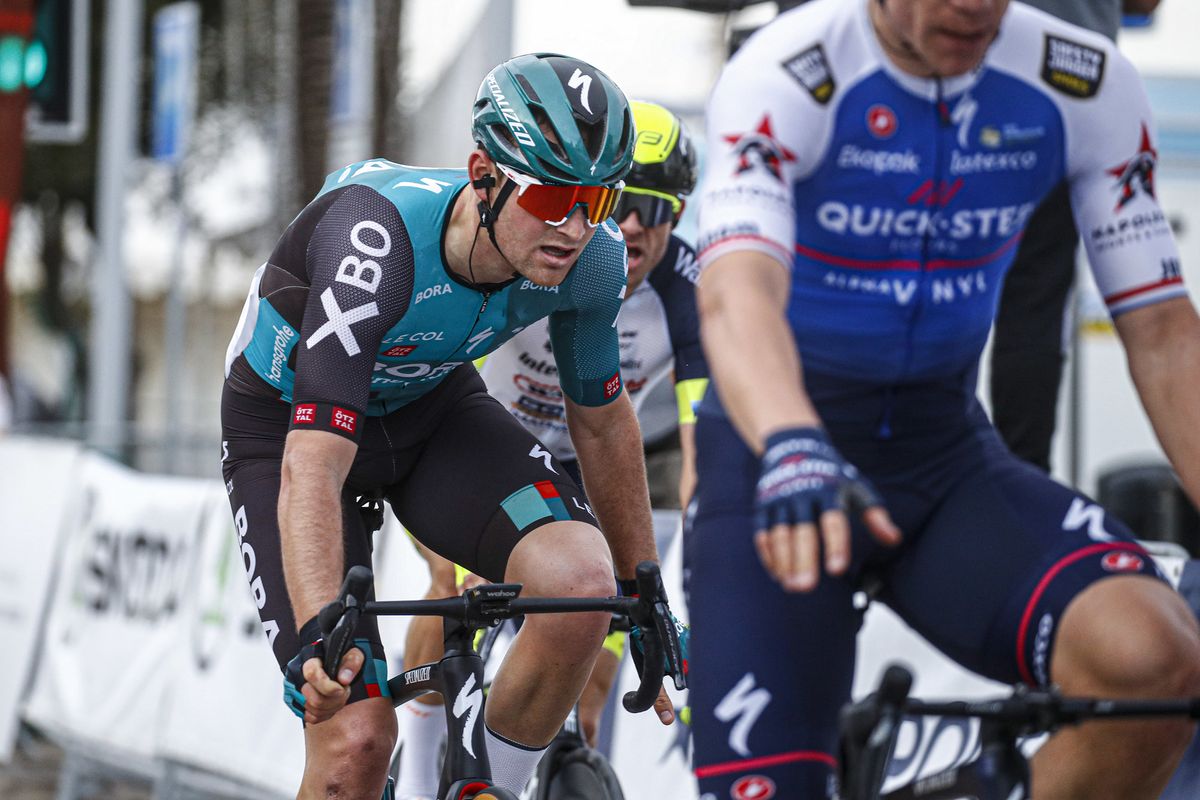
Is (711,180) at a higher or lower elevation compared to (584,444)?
higher

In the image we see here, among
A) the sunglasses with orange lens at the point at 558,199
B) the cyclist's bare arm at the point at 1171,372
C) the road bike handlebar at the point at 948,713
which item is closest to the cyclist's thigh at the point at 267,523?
the sunglasses with orange lens at the point at 558,199

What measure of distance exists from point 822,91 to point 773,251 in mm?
306

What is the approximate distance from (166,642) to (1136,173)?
22.4 ft

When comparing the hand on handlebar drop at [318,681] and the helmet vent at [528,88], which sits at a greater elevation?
the helmet vent at [528,88]

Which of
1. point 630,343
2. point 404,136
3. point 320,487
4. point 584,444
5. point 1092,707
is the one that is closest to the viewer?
point 1092,707

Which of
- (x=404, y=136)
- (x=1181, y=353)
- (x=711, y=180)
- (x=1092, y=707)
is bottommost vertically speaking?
(x=404, y=136)

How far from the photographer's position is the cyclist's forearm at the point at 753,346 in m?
2.81

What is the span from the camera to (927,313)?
3234 mm

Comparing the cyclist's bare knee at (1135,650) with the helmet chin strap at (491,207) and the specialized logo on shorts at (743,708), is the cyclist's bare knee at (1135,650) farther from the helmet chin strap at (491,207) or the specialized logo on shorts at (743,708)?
the helmet chin strap at (491,207)

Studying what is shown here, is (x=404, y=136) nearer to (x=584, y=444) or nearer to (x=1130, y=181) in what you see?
(x=584, y=444)

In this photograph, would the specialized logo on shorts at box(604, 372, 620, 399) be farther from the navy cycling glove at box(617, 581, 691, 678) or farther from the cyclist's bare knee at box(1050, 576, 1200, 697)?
the cyclist's bare knee at box(1050, 576, 1200, 697)

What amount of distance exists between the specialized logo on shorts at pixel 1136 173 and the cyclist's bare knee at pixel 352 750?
203 cm

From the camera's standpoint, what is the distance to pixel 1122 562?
3.02 metres

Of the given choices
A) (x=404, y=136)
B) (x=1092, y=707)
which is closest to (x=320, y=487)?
(x=1092, y=707)
